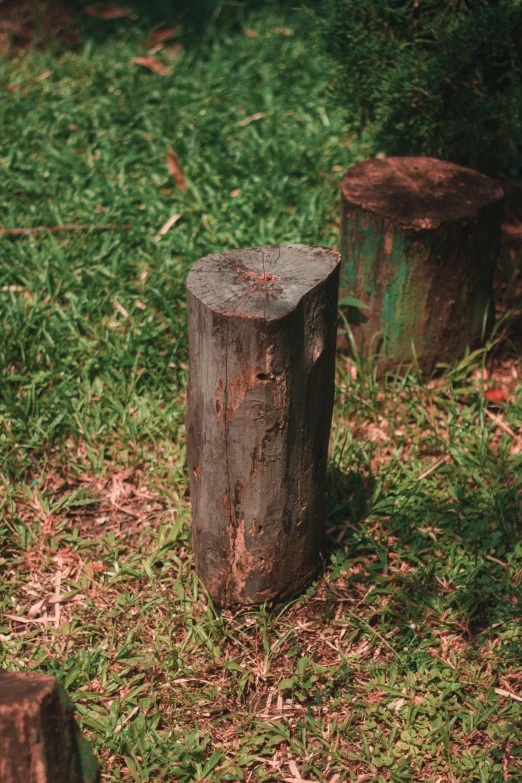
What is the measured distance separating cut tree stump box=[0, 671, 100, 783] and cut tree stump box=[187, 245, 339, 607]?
89 cm

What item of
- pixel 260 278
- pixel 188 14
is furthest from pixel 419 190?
pixel 188 14

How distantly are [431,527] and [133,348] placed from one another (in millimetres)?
1422

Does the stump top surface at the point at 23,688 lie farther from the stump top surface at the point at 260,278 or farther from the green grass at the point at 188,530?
the stump top surface at the point at 260,278

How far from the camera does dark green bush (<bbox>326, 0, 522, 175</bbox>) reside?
3471mm

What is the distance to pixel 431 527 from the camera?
297 cm

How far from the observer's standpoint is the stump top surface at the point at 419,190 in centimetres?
328

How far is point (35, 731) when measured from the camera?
1534 millimetres

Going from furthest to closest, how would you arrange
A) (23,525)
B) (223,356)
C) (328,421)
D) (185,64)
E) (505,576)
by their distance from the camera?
(185,64), (23,525), (505,576), (328,421), (223,356)

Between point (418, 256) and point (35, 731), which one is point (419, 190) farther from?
point (35, 731)

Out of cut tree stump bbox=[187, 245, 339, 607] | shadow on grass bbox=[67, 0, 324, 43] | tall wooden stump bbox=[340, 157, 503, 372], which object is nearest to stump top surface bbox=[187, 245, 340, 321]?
cut tree stump bbox=[187, 245, 339, 607]

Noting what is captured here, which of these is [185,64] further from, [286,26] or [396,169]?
[396,169]

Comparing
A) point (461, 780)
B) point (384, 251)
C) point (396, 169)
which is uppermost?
point (396, 169)

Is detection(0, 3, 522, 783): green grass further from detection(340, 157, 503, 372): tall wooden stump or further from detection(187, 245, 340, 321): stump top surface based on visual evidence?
detection(187, 245, 340, 321): stump top surface

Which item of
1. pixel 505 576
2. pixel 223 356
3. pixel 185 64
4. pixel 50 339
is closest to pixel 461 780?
pixel 505 576
